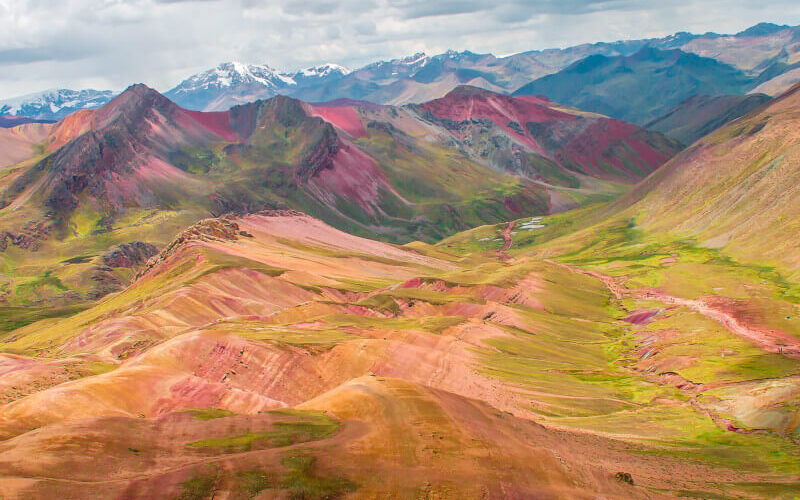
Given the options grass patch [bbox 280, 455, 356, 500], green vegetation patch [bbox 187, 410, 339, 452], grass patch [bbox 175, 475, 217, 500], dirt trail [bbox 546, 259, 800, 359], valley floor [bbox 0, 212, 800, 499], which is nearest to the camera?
grass patch [bbox 175, 475, 217, 500]

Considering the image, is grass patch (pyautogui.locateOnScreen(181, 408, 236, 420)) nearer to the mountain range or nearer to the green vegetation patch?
the mountain range

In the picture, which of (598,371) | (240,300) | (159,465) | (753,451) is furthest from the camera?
(240,300)

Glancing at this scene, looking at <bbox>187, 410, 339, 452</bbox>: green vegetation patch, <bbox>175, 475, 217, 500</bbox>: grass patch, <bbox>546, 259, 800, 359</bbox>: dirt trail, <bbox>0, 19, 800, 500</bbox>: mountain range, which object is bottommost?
<bbox>546, 259, 800, 359</bbox>: dirt trail

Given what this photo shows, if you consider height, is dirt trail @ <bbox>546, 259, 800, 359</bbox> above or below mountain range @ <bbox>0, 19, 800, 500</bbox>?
below

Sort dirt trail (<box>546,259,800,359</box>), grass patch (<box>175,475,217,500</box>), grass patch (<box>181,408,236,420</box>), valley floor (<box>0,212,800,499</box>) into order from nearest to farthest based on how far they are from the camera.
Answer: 1. grass patch (<box>175,475,217,500</box>)
2. valley floor (<box>0,212,800,499</box>)
3. grass patch (<box>181,408,236,420</box>)
4. dirt trail (<box>546,259,800,359</box>)

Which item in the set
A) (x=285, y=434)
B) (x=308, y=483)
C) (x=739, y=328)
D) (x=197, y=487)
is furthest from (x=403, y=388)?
(x=739, y=328)

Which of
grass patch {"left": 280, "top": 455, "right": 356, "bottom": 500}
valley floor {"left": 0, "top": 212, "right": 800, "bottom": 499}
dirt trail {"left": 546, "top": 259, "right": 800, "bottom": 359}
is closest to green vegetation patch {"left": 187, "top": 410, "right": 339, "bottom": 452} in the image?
valley floor {"left": 0, "top": 212, "right": 800, "bottom": 499}

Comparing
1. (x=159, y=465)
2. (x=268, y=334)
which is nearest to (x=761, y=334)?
(x=268, y=334)

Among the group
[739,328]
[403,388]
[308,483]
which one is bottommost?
[739,328]

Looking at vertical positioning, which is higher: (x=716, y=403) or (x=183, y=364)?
(x=183, y=364)

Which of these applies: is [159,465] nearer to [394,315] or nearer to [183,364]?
[183,364]

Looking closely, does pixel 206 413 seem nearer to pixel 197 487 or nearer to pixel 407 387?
pixel 407 387
